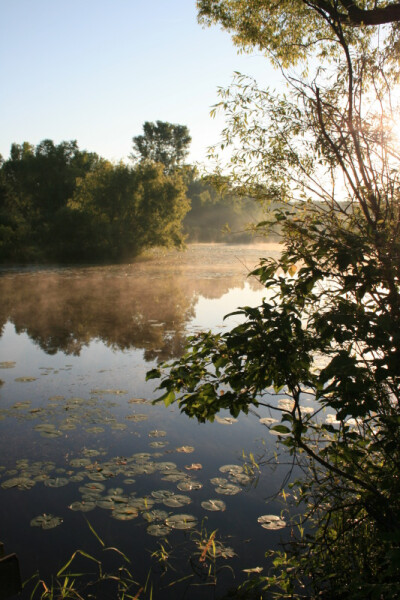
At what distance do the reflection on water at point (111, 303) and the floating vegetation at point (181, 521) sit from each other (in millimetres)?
4698

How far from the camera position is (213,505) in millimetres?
4477

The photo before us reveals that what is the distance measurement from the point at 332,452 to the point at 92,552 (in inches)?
84.3

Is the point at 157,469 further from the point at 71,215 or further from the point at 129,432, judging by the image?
the point at 71,215

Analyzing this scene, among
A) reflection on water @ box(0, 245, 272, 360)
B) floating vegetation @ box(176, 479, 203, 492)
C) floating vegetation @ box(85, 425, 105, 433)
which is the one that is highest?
reflection on water @ box(0, 245, 272, 360)

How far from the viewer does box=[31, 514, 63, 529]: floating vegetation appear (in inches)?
165

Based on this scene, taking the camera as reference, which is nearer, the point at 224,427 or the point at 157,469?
the point at 157,469

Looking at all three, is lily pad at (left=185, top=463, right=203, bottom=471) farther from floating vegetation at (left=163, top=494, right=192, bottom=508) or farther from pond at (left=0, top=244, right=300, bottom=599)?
floating vegetation at (left=163, top=494, right=192, bottom=508)

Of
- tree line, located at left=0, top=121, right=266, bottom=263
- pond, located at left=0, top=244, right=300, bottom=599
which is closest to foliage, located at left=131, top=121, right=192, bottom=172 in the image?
tree line, located at left=0, top=121, right=266, bottom=263

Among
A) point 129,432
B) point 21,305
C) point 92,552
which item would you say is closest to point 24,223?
point 21,305

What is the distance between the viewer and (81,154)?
4969cm

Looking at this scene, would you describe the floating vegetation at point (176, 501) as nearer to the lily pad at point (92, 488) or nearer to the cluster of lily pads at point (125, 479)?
the cluster of lily pads at point (125, 479)

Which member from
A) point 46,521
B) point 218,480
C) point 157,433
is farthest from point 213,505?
point 157,433

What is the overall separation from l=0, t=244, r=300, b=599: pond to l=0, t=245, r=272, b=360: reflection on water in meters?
0.43

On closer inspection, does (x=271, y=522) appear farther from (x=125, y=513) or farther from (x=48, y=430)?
(x=48, y=430)
